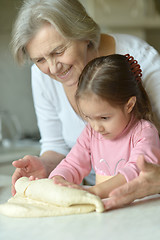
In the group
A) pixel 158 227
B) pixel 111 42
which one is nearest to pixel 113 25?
pixel 111 42

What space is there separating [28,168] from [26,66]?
5.68ft

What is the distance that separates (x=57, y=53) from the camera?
123 centimetres

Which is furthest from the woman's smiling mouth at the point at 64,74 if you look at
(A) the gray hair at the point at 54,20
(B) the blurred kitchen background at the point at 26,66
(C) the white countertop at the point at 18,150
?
(B) the blurred kitchen background at the point at 26,66

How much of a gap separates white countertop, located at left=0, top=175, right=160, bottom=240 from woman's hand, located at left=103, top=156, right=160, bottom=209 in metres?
0.02

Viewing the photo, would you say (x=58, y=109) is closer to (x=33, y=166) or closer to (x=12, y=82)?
(x=33, y=166)

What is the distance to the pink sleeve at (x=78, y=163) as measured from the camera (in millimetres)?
1146

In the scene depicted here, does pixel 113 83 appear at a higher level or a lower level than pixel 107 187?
higher

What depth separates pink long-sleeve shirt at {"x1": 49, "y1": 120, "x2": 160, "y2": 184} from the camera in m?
1.03

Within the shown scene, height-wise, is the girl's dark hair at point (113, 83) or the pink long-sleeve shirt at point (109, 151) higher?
the girl's dark hair at point (113, 83)

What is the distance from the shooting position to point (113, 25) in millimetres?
2928

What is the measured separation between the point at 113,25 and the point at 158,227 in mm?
2391

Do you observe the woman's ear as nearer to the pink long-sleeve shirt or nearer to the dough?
the pink long-sleeve shirt

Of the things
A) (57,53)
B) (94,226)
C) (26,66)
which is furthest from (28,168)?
(26,66)

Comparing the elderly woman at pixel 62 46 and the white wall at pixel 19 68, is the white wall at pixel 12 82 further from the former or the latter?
the elderly woman at pixel 62 46
